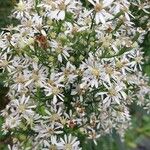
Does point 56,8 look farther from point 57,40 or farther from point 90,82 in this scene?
point 90,82

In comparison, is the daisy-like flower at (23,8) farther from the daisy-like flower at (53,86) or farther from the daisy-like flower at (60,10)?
the daisy-like flower at (53,86)

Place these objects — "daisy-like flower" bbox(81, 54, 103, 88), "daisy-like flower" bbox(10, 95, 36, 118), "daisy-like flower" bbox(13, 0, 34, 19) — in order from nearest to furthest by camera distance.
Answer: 1. "daisy-like flower" bbox(81, 54, 103, 88)
2. "daisy-like flower" bbox(10, 95, 36, 118)
3. "daisy-like flower" bbox(13, 0, 34, 19)

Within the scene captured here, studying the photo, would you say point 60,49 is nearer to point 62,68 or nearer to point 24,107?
point 62,68

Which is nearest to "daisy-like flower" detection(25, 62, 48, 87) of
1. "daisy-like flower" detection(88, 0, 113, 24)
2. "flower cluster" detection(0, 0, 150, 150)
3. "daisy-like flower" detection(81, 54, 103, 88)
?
"flower cluster" detection(0, 0, 150, 150)

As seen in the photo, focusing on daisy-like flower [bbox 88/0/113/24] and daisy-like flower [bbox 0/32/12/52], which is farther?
daisy-like flower [bbox 0/32/12/52]

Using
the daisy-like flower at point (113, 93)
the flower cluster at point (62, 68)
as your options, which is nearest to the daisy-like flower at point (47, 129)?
the flower cluster at point (62, 68)

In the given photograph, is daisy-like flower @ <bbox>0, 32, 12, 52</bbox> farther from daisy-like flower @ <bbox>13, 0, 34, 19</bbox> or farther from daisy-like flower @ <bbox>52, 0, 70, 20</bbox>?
daisy-like flower @ <bbox>52, 0, 70, 20</bbox>

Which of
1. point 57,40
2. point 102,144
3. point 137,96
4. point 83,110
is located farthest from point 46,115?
point 102,144

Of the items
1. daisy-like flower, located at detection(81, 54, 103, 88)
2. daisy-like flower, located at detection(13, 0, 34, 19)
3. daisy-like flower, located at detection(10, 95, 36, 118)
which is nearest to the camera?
daisy-like flower, located at detection(81, 54, 103, 88)
